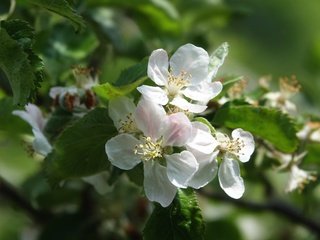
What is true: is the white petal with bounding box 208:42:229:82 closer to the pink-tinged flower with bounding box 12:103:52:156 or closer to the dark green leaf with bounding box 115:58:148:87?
the dark green leaf with bounding box 115:58:148:87

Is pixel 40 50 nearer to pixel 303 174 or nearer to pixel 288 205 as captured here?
pixel 303 174

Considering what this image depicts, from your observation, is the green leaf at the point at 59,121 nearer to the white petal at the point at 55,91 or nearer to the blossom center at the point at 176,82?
the white petal at the point at 55,91

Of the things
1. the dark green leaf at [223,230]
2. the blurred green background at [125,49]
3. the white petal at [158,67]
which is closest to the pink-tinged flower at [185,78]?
the white petal at [158,67]

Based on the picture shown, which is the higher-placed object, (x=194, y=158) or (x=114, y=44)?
(x=194, y=158)

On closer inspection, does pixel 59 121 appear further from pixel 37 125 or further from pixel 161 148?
pixel 161 148

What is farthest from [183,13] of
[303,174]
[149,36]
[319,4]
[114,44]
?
[319,4]

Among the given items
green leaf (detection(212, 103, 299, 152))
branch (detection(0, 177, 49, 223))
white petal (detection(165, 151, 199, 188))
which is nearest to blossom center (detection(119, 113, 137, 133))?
white petal (detection(165, 151, 199, 188))

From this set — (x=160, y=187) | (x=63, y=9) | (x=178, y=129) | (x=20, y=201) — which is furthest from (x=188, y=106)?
(x=20, y=201)
